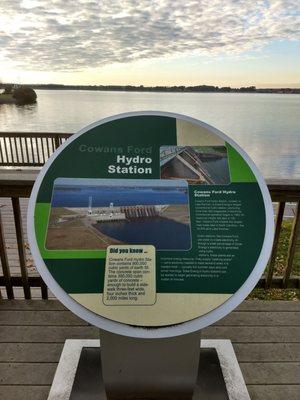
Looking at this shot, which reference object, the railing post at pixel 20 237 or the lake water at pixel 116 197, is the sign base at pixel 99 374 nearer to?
the railing post at pixel 20 237

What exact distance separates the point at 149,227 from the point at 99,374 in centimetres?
114

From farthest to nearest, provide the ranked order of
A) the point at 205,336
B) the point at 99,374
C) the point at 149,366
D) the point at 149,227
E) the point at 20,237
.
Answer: the point at 20,237
the point at 205,336
the point at 99,374
the point at 149,366
the point at 149,227

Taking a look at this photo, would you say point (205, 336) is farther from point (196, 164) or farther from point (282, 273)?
point (282, 273)

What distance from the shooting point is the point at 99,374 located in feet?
7.07

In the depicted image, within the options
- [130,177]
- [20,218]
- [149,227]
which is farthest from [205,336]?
[20,218]

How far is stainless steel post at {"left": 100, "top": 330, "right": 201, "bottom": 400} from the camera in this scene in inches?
68.6

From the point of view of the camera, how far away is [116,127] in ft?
5.81

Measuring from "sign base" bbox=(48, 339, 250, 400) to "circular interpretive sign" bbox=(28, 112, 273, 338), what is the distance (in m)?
0.84

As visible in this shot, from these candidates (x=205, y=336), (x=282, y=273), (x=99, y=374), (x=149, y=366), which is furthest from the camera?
(x=282, y=273)

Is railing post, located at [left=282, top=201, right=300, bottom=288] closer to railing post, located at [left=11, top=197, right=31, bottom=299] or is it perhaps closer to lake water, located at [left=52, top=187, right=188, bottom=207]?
lake water, located at [left=52, top=187, right=188, bottom=207]

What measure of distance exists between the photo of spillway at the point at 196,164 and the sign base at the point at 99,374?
1.24 m

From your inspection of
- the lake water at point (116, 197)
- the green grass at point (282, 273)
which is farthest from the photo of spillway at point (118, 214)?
the green grass at point (282, 273)

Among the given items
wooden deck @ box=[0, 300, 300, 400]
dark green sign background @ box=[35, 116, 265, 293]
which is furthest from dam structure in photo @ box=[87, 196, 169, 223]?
wooden deck @ box=[0, 300, 300, 400]

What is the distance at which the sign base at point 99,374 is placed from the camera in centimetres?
204
